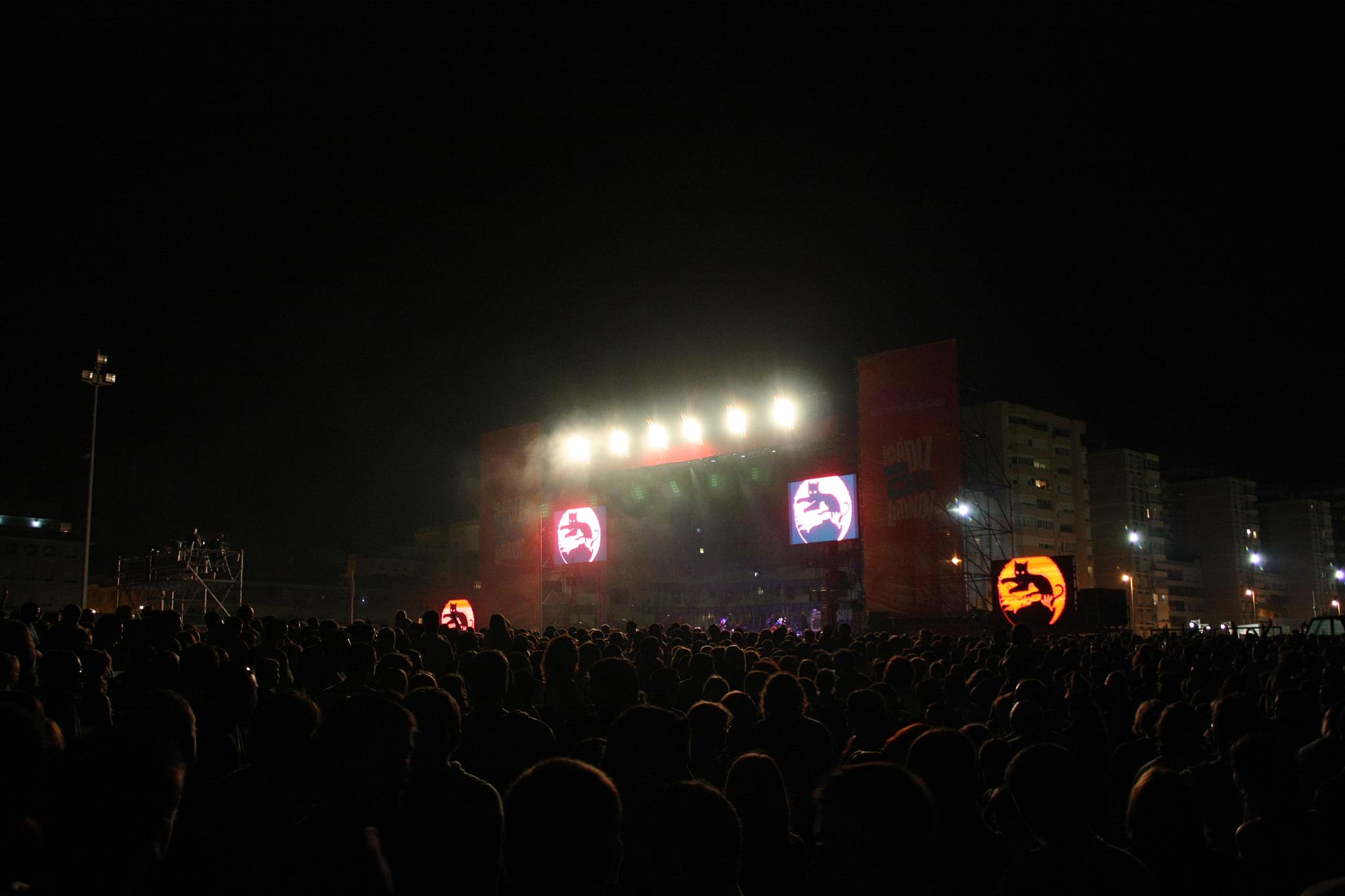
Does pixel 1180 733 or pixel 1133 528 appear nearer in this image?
pixel 1180 733

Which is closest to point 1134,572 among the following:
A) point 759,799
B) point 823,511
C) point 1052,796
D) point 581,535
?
point 581,535

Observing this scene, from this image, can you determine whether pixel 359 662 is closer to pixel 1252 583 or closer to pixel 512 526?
pixel 512 526

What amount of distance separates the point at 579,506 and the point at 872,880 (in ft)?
107

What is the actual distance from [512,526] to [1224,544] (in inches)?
2800

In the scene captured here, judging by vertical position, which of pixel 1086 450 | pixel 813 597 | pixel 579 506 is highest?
pixel 1086 450

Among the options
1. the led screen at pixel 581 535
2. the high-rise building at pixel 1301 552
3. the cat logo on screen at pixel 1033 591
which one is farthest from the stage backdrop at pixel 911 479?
the high-rise building at pixel 1301 552

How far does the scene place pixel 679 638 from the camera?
14414mm

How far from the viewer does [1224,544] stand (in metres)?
81.2

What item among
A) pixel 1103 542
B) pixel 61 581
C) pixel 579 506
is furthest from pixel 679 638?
pixel 1103 542

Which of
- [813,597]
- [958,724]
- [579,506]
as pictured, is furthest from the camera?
[813,597]

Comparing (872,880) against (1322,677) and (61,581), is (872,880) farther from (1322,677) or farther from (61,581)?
(61,581)

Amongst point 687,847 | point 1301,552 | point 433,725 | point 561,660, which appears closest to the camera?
point 687,847

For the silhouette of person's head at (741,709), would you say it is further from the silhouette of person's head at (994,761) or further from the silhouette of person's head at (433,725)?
the silhouette of person's head at (433,725)

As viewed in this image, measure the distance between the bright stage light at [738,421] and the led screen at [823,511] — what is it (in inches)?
93.7
